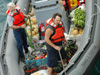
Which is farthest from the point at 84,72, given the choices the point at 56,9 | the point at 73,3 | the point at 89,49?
the point at 73,3

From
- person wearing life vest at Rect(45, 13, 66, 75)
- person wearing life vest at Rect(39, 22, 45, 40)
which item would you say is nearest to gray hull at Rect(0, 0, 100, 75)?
person wearing life vest at Rect(45, 13, 66, 75)

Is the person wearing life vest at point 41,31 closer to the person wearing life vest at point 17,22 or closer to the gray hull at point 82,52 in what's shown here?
the person wearing life vest at point 17,22

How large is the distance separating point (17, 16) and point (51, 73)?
4.58ft

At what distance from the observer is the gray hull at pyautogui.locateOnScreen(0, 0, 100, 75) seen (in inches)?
147

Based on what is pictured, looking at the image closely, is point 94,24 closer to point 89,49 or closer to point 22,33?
point 89,49

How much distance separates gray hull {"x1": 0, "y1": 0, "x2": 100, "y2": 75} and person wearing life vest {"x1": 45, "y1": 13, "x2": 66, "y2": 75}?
1.18ft

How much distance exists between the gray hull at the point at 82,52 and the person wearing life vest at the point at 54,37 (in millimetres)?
360

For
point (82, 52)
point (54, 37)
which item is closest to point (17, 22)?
point (54, 37)

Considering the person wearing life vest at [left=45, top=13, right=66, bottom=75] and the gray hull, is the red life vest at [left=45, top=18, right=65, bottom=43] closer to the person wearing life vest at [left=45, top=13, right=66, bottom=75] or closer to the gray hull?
the person wearing life vest at [left=45, top=13, right=66, bottom=75]

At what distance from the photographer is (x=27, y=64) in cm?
443

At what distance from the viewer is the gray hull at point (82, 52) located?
3721 millimetres

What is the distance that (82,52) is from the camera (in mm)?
3883

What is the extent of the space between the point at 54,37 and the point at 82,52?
611 millimetres

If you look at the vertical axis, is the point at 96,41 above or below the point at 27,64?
above
